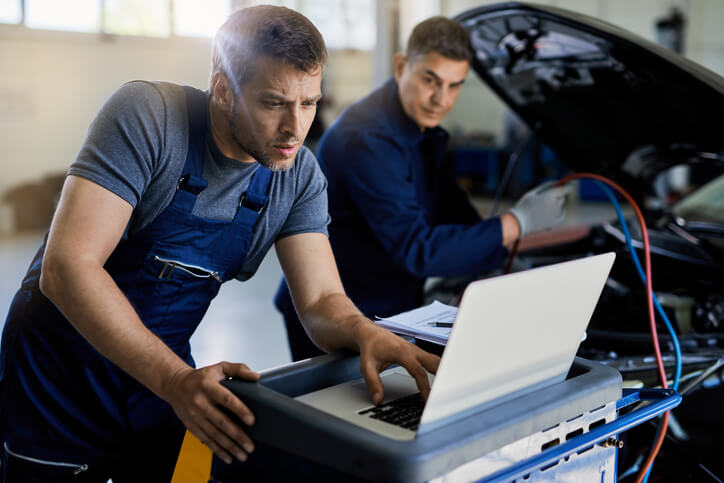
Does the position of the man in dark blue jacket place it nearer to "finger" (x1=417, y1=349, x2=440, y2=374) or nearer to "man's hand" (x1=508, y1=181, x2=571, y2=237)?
"man's hand" (x1=508, y1=181, x2=571, y2=237)

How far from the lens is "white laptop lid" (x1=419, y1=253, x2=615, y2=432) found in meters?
0.74

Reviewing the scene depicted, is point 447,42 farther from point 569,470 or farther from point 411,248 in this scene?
point 569,470

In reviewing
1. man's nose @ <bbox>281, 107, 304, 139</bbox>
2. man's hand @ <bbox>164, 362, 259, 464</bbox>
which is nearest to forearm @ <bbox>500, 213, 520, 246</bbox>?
man's nose @ <bbox>281, 107, 304, 139</bbox>

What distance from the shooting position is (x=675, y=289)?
6.27 feet

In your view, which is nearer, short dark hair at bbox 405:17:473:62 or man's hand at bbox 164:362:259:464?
man's hand at bbox 164:362:259:464

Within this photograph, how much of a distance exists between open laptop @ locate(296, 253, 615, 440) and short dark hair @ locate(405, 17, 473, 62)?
1.01m

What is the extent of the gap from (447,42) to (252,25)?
79cm

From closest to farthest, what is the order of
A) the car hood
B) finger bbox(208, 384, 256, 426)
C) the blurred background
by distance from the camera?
finger bbox(208, 384, 256, 426) < the car hood < the blurred background

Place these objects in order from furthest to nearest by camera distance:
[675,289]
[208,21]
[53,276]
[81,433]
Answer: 1. [208,21]
2. [675,289]
3. [81,433]
4. [53,276]

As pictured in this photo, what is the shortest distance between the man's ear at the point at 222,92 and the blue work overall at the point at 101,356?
0.15 feet

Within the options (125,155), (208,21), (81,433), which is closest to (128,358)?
A: (125,155)

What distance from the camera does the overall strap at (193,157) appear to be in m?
1.16

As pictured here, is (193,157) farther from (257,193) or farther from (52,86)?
(52,86)

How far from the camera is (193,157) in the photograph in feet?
3.84
